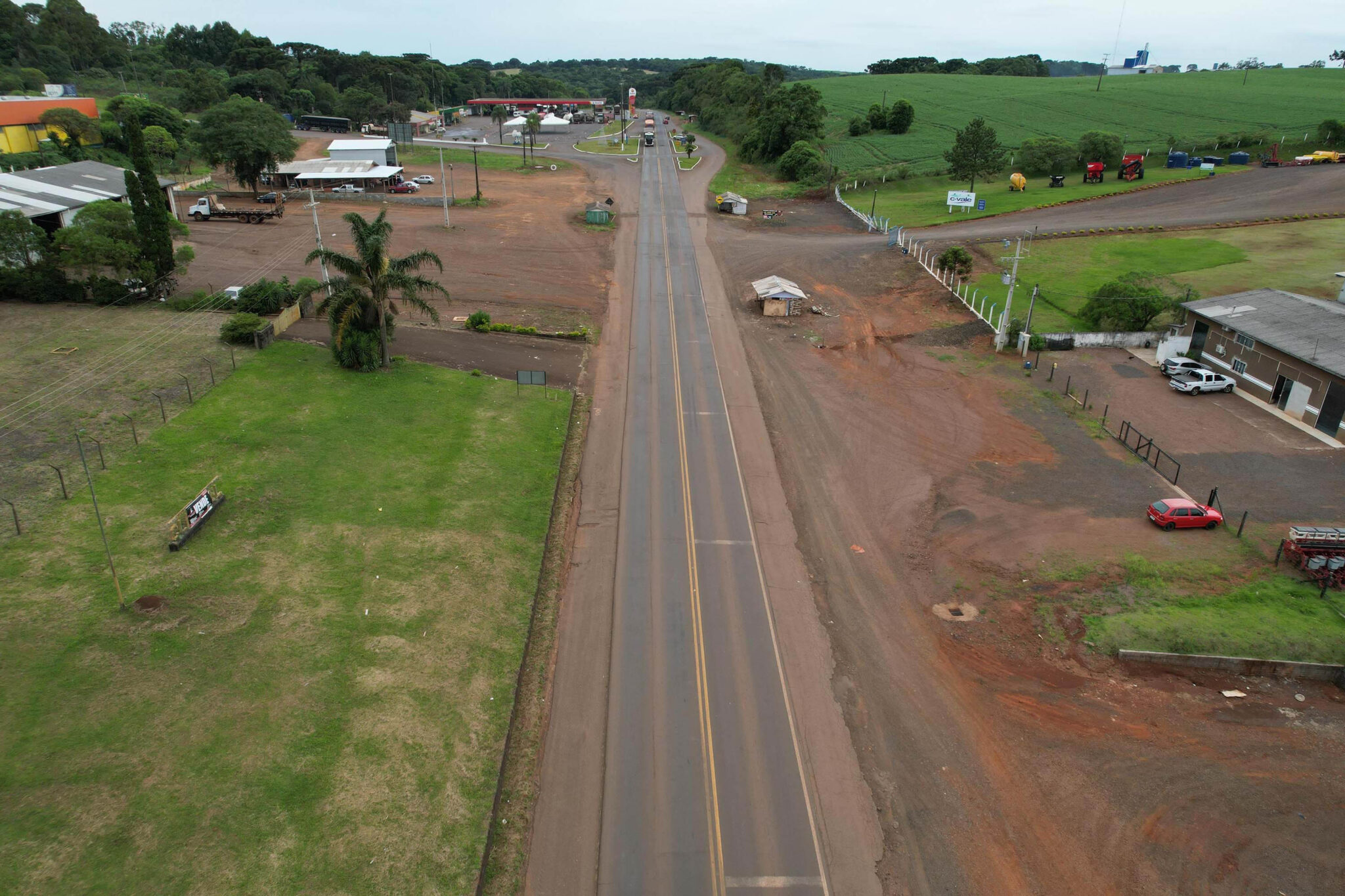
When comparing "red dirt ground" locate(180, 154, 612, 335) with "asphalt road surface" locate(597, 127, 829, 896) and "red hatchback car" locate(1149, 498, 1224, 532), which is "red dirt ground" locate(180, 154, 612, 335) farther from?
"red hatchback car" locate(1149, 498, 1224, 532)

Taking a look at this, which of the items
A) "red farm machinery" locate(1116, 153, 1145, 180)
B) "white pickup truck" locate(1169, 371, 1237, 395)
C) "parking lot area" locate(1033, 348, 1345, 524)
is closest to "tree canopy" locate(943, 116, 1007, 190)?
"red farm machinery" locate(1116, 153, 1145, 180)

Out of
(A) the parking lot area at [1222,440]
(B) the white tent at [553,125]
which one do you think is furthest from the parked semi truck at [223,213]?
(B) the white tent at [553,125]

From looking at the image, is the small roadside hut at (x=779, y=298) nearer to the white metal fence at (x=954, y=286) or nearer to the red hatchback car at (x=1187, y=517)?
the white metal fence at (x=954, y=286)

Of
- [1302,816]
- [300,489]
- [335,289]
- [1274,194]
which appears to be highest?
[1274,194]

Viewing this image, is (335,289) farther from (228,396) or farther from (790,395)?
(790,395)

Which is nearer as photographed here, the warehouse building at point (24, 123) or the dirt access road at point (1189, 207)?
the dirt access road at point (1189, 207)

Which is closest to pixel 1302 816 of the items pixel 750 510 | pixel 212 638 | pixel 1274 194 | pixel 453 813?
pixel 750 510

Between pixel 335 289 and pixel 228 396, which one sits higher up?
pixel 335 289
